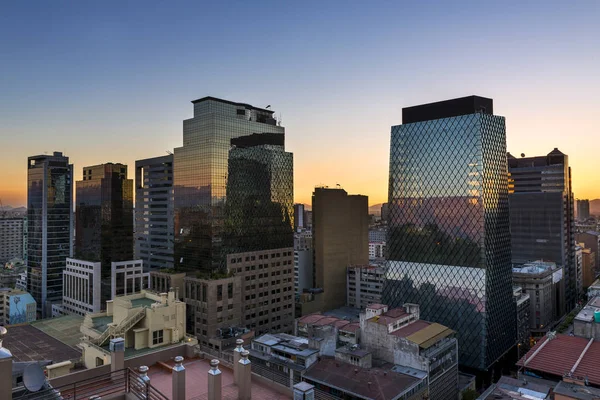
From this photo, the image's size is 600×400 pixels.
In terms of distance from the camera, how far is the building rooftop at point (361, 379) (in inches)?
2532

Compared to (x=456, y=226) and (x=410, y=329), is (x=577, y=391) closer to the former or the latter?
(x=410, y=329)

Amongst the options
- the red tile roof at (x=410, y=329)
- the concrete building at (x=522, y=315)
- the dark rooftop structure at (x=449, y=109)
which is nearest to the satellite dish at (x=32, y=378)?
the red tile roof at (x=410, y=329)

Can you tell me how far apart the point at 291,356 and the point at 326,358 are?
6.51m

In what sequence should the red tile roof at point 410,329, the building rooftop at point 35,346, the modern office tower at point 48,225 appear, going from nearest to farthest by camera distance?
the red tile roof at point 410,329
the building rooftop at point 35,346
the modern office tower at point 48,225

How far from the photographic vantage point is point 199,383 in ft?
84.2

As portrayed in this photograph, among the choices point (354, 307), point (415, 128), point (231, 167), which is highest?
point (415, 128)

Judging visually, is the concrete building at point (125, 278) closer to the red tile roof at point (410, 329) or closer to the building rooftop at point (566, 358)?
the red tile roof at point (410, 329)

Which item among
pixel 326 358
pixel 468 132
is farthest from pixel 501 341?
pixel 326 358

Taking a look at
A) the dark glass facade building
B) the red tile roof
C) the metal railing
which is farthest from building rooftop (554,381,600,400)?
the dark glass facade building

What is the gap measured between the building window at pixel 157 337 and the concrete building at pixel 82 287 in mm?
107704

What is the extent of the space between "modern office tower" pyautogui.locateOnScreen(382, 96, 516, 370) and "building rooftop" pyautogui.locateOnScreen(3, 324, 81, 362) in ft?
298

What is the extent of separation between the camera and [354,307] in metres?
183

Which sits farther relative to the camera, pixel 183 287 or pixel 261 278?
pixel 261 278

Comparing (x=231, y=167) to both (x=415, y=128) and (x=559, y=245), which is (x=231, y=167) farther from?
(x=559, y=245)
